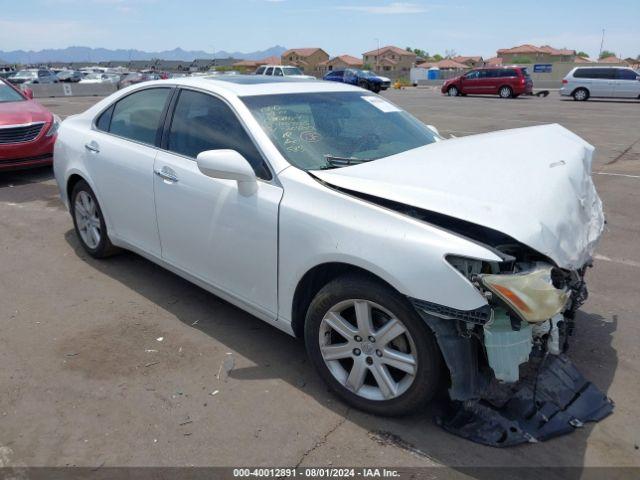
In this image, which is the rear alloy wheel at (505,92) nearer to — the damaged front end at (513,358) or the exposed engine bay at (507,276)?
the exposed engine bay at (507,276)

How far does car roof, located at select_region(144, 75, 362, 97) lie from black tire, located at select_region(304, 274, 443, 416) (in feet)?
5.12

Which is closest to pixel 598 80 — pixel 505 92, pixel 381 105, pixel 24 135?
pixel 505 92

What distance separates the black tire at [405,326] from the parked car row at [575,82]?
28.2m

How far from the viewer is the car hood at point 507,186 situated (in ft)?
8.22

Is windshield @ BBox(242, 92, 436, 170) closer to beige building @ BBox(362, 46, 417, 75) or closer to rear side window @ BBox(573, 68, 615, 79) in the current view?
rear side window @ BBox(573, 68, 615, 79)

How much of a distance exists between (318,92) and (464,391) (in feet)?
7.63

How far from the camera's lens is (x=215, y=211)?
3.34m

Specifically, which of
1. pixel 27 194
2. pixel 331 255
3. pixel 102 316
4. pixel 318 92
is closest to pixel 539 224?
pixel 331 255

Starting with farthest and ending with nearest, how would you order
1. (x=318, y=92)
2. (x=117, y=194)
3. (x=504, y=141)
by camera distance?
1. (x=117, y=194)
2. (x=318, y=92)
3. (x=504, y=141)

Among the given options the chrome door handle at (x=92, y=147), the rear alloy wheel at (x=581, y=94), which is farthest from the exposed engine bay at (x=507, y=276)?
the rear alloy wheel at (x=581, y=94)

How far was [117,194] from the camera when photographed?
13.9 feet

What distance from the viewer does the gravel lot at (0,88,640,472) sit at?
2598 millimetres

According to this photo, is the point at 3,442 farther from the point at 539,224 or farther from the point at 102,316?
the point at 539,224

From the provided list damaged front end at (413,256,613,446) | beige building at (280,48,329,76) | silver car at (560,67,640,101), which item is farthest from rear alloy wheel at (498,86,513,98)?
beige building at (280,48,329,76)
